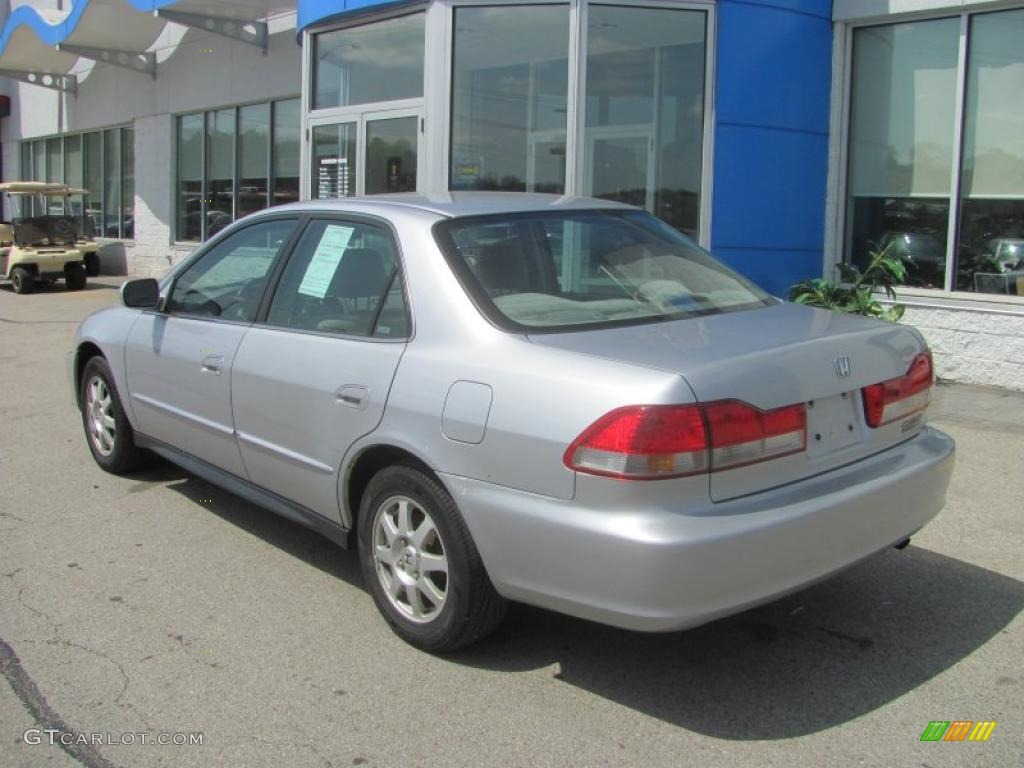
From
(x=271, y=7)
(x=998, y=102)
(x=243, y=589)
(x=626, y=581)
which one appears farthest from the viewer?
(x=271, y=7)

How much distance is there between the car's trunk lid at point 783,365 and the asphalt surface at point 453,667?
546 mm

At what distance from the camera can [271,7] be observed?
1602 cm

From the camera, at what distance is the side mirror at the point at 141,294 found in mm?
5336

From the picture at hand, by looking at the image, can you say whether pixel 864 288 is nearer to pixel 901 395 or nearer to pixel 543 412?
pixel 901 395

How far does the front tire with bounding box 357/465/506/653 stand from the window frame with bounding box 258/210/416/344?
55 centimetres

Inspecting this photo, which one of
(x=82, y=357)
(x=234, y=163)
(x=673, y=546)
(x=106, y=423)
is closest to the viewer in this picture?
(x=673, y=546)

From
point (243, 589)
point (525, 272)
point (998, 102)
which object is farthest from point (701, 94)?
→ point (243, 589)

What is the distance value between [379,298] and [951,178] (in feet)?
23.4

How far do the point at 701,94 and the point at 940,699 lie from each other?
7320 millimetres

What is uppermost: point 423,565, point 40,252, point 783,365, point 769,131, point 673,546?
point 769,131

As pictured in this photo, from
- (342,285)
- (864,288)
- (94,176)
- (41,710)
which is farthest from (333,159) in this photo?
(94,176)

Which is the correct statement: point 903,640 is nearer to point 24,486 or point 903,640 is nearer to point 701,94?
point 24,486

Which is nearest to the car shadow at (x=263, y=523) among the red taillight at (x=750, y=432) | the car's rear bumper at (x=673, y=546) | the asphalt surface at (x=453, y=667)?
the asphalt surface at (x=453, y=667)

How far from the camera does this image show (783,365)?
331 centimetres
